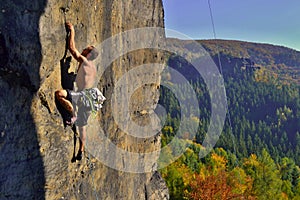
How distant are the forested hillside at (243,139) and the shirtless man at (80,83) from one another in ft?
29.2

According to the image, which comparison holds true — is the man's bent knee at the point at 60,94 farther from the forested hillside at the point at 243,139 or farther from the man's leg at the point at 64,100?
the forested hillside at the point at 243,139

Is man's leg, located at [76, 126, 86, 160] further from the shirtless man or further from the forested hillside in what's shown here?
the forested hillside

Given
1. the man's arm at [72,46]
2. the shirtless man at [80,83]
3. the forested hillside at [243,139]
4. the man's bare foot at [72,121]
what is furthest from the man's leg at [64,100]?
the forested hillside at [243,139]

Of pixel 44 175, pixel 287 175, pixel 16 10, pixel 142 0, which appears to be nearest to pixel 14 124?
pixel 44 175

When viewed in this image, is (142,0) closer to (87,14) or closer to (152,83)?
(152,83)

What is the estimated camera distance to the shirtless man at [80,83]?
5031 mm

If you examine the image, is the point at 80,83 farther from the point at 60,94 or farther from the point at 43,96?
the point at 43,96

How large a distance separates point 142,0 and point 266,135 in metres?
88.2

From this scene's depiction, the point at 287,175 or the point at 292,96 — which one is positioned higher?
the point at 292,96

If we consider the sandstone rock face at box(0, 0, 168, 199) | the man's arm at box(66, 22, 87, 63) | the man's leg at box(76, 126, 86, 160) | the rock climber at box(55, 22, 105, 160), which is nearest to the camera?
the sandstone rock face at box(0, 0, 168, 199)

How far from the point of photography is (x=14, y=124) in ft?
14.5

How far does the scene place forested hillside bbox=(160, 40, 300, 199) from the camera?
30.2 m

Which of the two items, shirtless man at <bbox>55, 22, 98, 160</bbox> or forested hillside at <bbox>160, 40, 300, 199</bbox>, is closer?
shirtless man at <bbox>55, 22, 98, 160</bbox>

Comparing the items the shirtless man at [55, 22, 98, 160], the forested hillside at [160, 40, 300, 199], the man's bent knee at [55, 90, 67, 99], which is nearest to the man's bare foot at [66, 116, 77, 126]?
the shirtless man at [55, 22, 98, 160]
